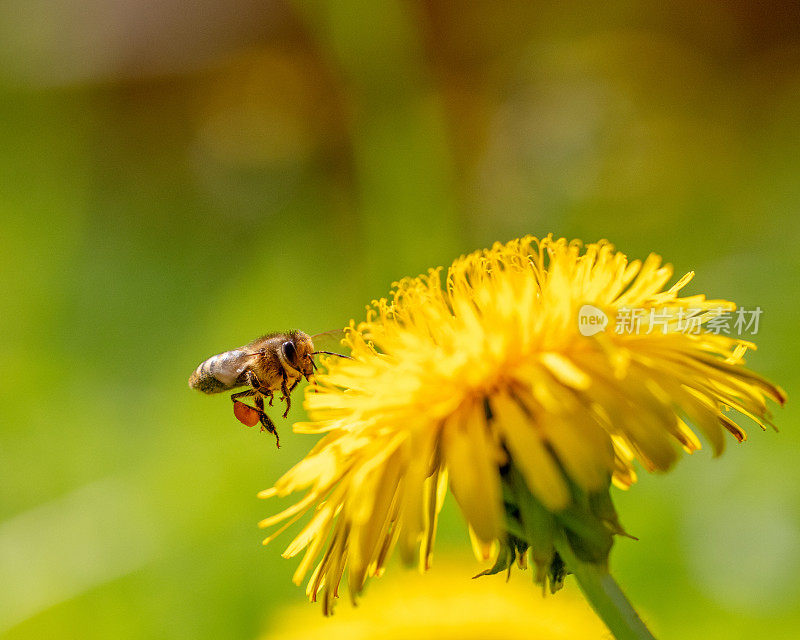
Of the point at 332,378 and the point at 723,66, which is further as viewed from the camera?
the point at 723,66

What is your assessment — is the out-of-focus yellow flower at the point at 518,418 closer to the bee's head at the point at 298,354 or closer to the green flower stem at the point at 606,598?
the green flower stem at the point at 606,598

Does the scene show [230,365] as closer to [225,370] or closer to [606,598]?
[225,370]

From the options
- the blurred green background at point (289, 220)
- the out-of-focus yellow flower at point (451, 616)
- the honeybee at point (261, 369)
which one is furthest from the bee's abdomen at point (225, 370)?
the blurred green background at point (289, 220)

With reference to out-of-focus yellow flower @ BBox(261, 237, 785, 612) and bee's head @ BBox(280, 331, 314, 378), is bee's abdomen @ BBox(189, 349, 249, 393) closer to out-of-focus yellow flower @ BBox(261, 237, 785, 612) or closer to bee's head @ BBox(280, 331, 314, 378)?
bee's head @ BBox(280, 331, 314, 378)

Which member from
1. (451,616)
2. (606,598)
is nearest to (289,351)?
(451,616)

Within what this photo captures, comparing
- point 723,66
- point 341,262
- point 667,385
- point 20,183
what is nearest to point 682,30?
point 723,66

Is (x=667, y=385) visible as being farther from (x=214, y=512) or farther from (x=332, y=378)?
(x=214, y=512)

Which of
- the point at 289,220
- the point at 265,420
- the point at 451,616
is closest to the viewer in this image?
the point at 265,420
